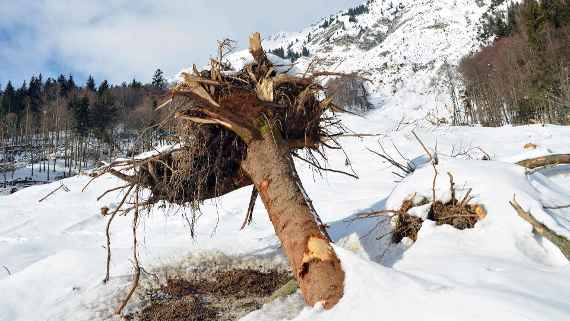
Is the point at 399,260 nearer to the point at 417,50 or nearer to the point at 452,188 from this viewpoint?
the point at 452,188

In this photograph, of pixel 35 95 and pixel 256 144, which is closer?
pixel 256 144

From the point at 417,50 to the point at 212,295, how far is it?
99634 mm

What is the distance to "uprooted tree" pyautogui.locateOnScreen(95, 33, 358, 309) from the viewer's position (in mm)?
3175

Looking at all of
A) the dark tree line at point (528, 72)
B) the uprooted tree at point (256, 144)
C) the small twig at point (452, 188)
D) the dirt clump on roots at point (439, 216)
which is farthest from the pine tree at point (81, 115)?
the small twig at point (452, 188)

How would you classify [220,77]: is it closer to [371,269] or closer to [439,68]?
[371,269]

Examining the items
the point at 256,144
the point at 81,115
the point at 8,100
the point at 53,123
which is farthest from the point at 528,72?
the point at 8,100

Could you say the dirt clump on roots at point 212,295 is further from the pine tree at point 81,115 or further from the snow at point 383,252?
the pine tree at point 81,115

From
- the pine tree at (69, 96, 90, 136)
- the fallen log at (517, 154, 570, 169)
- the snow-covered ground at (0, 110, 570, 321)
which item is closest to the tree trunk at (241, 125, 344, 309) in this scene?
the snow-covered ground at (0, 110, 570, 321)

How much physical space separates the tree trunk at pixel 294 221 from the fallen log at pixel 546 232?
5.49ft

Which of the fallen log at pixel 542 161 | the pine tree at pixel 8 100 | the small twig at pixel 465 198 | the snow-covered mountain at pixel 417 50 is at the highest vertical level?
the snow-covered mountain at pixel 417 50

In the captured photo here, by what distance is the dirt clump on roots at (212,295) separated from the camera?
3.94 meters

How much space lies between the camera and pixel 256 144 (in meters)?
3.58

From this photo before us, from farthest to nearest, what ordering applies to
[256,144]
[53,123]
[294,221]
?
[53,123], [256,144], [294,221]

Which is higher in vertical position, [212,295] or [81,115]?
[81,115]
